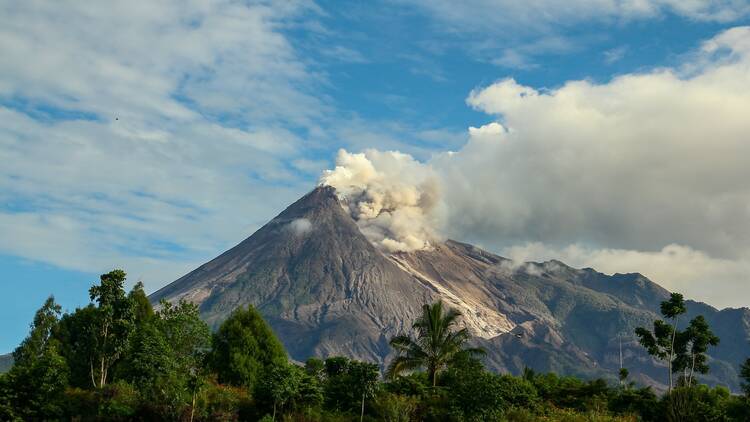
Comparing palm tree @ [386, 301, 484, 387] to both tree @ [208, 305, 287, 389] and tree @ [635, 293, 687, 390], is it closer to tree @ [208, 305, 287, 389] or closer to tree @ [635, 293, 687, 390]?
tree @ [208, 305, 287, 389]

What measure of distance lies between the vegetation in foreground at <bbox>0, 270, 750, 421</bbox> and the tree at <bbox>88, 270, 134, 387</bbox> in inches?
2.9

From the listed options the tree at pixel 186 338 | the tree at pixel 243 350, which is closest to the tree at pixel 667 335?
the tree at pixel 243 350

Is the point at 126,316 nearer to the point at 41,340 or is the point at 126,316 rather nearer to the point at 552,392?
the point at 41,340

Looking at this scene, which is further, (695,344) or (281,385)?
(695,344)

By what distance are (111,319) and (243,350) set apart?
994 centimetres

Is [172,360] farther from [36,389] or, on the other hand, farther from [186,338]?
[36,389]

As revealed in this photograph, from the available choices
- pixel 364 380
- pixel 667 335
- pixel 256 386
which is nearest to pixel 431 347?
pixel 364 380

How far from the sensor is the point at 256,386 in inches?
1759

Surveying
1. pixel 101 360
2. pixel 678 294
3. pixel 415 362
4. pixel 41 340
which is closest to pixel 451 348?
pixel 415 362

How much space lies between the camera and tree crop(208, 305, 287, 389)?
52969 mm

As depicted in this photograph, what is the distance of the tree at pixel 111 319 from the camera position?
4759 cm

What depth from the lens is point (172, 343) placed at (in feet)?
145

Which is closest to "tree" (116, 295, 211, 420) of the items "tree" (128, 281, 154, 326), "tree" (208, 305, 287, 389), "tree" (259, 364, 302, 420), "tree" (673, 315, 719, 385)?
"tree" (259, 364, 302, 420)

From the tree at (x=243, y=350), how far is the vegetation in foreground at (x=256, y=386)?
8 cm
